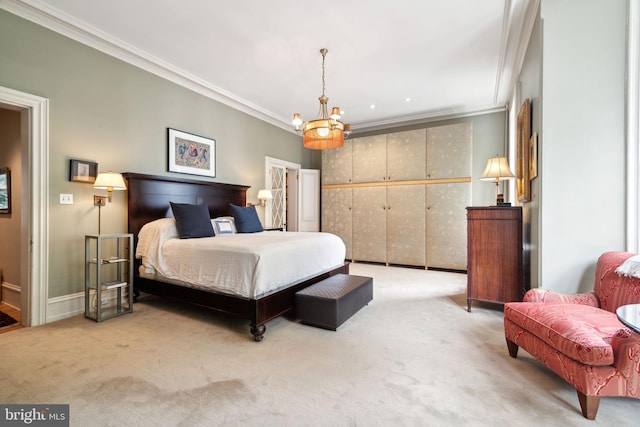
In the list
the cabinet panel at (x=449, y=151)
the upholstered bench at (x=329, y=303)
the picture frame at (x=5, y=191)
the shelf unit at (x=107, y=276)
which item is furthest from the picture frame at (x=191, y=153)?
the cabinet panel at (x=449, y=151)

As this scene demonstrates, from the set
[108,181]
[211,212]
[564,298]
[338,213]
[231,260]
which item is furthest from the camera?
[338,213]

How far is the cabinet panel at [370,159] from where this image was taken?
5.79 meters

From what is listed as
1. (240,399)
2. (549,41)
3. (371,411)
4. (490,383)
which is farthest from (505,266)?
(240,399)

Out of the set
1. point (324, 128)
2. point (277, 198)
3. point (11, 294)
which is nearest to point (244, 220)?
point (324, 128)

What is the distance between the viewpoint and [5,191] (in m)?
3.40

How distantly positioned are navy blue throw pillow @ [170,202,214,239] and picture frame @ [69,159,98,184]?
0.83 m

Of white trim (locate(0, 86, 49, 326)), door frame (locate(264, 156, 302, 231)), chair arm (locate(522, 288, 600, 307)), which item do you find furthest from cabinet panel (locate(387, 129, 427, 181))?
white trim (locate(0, 86, 49, 326))

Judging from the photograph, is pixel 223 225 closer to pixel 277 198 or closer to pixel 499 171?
pixel 277 198

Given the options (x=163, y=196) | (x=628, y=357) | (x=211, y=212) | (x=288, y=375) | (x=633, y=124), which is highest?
(x=633, y=124)

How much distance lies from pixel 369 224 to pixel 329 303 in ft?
11.5

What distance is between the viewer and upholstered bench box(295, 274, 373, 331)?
2.59m

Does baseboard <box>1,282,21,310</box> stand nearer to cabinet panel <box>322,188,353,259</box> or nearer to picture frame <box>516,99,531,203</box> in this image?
cabinet panel <box>322,188,353,259</box>

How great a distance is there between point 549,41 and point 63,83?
14.7 feet

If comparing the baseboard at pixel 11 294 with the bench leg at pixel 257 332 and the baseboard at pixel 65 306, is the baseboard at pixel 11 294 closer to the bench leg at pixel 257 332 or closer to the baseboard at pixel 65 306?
the baseboard at pixel 65 306
